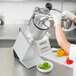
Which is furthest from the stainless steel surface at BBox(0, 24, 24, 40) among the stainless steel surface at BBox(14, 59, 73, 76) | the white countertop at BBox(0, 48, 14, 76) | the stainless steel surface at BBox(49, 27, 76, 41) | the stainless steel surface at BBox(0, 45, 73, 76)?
the stainless steel surface at BBox(14, 59, 73, 76)

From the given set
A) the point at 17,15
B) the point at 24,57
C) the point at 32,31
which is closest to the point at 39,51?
the point at 24,57

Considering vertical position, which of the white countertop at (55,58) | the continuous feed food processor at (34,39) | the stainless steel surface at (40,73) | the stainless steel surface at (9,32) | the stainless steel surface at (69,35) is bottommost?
the stainless steel surface at (69,35)

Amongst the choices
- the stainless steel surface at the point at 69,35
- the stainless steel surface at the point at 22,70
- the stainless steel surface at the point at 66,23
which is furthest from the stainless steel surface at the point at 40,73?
the stainless steel surface at the point at 66,23

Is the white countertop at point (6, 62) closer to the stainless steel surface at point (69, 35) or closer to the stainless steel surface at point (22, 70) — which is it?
the stainless steel surface at point (22, 70)

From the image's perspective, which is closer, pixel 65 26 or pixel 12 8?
pixel 65 26

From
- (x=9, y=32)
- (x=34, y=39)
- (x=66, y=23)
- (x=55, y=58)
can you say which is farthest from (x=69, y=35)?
(x=34, y=39)

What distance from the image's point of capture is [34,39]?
1684mm

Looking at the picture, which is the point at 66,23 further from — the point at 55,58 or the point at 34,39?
the point at 34,39

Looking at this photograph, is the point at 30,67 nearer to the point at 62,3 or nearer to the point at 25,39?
the point at 25,39

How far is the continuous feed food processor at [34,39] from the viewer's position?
5.14 ft

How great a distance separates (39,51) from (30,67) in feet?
0.69

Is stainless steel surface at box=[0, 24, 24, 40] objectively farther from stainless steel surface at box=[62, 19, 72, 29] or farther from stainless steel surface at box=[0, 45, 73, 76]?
stainless steel surface at box=[0, 45, 73, 76]

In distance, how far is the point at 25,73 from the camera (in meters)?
1.65

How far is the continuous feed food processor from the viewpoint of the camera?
157 cm
